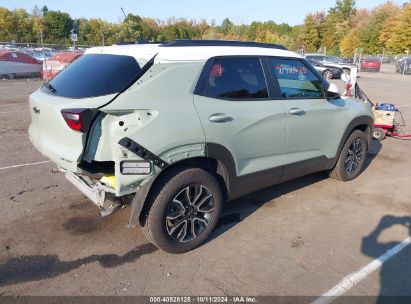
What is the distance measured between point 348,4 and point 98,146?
288 ft

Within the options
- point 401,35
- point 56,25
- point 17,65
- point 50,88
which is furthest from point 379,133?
point 56,25

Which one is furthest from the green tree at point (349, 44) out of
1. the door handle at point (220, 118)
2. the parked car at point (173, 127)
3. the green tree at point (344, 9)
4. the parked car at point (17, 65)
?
the door handle at point (220, 118)

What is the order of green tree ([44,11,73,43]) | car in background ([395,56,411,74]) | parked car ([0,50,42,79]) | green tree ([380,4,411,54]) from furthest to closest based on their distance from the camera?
green tree ([44,11,73,43]) < green tree ([380,4,411,54]) < car in background ([395,56,411,74]) < parked car ([0,50,42,79])

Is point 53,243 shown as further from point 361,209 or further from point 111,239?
point 361,209

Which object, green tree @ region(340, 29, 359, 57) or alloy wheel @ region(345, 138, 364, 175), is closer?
alloy wheel @ region(345, 138, 364, 175)

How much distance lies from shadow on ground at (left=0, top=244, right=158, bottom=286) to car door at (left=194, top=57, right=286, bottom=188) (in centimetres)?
128

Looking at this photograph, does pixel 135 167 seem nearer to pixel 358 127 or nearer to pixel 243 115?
pixel 243 115

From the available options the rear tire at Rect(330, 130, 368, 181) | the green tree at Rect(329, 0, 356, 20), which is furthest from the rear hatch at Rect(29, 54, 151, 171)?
the green tree at Rect(329, 0, 356, 20)

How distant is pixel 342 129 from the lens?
4879mm

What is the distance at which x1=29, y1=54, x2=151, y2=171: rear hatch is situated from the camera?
301cm

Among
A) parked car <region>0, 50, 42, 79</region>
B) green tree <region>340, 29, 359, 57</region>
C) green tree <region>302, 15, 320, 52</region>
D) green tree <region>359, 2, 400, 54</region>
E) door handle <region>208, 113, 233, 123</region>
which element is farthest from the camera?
green tree <region>302, 15, 320, 52</region>

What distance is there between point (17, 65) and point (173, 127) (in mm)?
19757

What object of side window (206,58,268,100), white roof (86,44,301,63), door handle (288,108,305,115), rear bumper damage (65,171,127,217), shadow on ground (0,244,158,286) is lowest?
shadow on ground (0,244,158,286)

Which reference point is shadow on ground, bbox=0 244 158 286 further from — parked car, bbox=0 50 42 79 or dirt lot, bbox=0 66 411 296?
parked car, bbox=0 50 42 79
